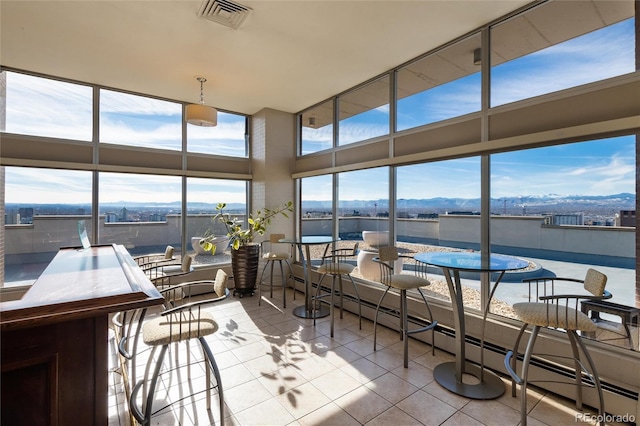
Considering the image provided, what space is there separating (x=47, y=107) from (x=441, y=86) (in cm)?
509

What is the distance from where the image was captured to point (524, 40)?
9.01ft

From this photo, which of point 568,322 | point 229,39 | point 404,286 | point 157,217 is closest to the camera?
point 568,322

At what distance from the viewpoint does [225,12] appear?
2689 mm

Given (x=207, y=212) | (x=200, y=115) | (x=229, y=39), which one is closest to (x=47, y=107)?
(x=200, y=115)

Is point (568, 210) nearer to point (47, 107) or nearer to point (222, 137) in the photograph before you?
point (222, 137)

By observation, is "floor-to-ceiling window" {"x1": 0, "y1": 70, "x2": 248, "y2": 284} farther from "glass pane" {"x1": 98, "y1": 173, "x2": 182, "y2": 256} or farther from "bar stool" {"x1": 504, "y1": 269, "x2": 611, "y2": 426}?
"bar stool" {"x1": 504, "y1": 269, "x2": 611, "y2": 426}

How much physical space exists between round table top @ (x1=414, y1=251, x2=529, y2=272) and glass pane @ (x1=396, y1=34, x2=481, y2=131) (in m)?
1.53

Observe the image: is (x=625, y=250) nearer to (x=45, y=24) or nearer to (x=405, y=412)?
(x=405, y=412)

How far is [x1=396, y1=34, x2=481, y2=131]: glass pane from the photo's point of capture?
3.09 metres

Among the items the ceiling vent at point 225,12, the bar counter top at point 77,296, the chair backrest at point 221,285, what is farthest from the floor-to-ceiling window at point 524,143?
the bar counter top at point 77,296

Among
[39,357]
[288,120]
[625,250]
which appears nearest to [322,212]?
[288,120]

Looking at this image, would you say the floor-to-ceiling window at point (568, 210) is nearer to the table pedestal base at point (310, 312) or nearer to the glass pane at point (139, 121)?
the table pedestal base at point (310, 312)

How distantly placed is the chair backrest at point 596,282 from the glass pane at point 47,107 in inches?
229

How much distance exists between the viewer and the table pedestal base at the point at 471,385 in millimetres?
2314
